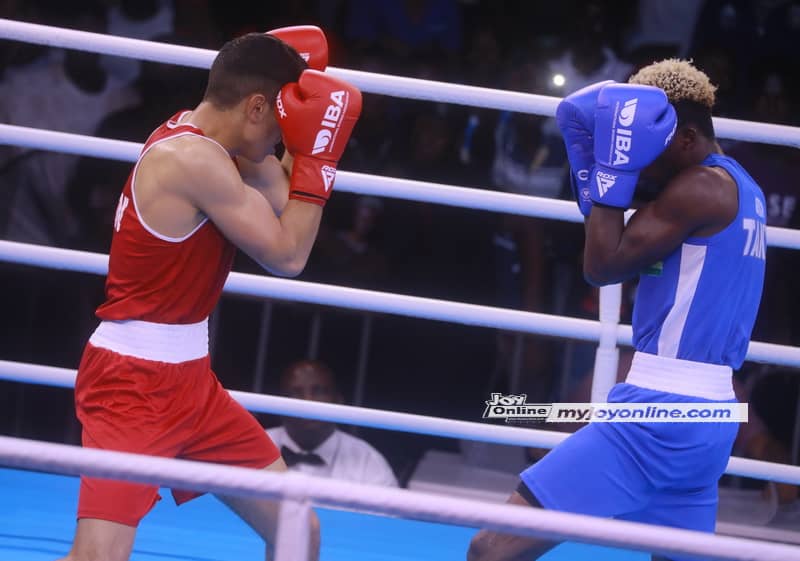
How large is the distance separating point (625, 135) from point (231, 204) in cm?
81

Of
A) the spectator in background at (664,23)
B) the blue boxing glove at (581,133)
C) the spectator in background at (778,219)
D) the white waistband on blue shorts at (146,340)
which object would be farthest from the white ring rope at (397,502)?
the spectator in background at (664,23)

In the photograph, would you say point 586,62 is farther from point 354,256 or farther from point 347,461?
point 347,461

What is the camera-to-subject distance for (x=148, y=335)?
221 centimetres

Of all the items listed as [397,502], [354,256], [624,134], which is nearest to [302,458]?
[354,256]

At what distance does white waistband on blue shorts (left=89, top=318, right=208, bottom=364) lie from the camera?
2201 millimetres

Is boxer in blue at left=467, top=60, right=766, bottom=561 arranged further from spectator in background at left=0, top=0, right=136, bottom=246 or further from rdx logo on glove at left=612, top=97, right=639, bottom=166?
spectator in background at left=0, top=0, right=136, bottom=246

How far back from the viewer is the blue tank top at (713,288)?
2221mm

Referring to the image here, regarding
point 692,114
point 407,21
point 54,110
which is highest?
point 407,21

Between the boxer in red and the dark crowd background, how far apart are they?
1.96 m

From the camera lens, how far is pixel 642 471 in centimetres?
222

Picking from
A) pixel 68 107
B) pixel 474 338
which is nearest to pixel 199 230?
pixel 474 338

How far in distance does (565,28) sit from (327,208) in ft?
5.48

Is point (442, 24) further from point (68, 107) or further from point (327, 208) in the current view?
point (68, 107)

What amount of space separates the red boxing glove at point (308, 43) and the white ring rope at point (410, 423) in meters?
0.94
